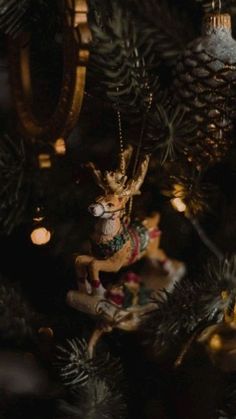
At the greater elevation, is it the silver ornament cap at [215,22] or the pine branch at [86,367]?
the silver ornament cap at [215,22]

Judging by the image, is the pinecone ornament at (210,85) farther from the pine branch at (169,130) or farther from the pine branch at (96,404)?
the pine branch at (96,404)

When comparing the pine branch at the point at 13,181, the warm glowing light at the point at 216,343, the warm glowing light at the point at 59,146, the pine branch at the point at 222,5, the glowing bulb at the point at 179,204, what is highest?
the pine branch at the point at 222,5

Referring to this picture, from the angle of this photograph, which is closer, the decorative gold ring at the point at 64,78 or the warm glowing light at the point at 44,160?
the decorative gold ring at the point at 64,78

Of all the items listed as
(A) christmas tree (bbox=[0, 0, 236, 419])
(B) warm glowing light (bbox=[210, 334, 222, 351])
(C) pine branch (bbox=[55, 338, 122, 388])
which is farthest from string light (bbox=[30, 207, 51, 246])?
(B) warm glowing light (bbox=[210, 334, 222, 351])

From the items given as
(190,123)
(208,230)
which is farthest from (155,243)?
(190,123)

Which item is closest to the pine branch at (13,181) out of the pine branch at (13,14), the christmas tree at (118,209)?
the christmas tree at (118,209)

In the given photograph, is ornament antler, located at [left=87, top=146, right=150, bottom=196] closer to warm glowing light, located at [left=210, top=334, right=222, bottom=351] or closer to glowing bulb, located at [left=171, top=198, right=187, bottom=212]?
glowing bulb, located at [left=171, top=198, right=187, bottom=212]
